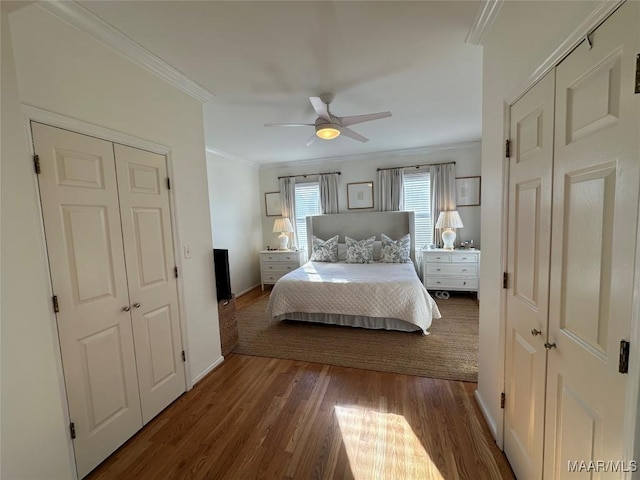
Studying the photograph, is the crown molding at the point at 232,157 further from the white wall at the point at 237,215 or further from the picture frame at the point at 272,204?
the picture frame at the point at 272,204

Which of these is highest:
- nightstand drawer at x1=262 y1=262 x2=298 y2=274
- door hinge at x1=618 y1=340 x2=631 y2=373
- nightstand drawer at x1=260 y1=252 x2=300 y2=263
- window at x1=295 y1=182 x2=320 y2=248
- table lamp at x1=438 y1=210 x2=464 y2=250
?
window at x1=295 y1=182 x2=320 y2=248

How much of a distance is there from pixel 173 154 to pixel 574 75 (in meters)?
2.48

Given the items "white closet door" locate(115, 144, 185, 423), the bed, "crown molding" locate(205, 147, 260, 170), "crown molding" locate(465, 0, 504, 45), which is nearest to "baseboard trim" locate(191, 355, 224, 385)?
"white closet door" locate(115, 144, 185, 423)

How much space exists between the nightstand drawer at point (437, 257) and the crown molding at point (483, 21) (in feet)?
10.7

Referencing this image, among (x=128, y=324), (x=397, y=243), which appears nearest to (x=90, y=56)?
(x=128, y=324)

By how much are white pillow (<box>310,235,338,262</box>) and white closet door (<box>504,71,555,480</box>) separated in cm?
347

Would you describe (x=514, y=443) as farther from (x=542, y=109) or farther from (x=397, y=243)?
(x=397, y=243)

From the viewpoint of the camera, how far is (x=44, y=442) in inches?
48.9

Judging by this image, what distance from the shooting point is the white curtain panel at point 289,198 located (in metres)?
5.70

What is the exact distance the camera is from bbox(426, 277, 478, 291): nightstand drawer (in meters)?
4.40

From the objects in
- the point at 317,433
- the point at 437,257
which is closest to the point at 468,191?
the point at 437,257

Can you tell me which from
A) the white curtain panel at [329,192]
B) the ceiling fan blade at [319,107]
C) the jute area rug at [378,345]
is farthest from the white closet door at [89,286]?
the white curtain panel at [329,192]

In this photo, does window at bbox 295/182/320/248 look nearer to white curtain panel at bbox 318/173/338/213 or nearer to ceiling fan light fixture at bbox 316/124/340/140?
white curtain panel at bbox 318/173/338/213

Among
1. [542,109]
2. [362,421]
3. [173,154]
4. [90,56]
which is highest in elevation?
[90,56]
